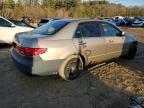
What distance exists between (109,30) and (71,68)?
185cm

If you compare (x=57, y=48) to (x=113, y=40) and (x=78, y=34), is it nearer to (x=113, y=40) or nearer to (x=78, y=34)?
(x=78, y=34)

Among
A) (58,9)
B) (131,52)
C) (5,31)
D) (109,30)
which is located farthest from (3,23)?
(58,9)

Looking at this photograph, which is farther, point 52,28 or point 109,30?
point 109,30

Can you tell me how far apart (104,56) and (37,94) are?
2.56 meters

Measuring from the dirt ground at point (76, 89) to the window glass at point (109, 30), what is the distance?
1.01m

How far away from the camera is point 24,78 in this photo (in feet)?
21.8

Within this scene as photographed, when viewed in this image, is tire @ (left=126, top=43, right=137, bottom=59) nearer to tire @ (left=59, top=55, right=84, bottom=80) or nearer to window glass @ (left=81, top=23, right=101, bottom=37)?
window glass @ (left=81, top=23, right=101, bottom=37)

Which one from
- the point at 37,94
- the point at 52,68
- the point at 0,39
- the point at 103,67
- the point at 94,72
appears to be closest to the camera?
the point at 37,94

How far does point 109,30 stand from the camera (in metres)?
7.55

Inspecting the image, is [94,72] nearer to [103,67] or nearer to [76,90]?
[103,67]

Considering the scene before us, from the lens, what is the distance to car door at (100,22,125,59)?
7.37m

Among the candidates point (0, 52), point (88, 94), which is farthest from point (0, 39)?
point (88, 94)

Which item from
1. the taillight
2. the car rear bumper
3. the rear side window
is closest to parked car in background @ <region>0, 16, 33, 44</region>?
the rear side window

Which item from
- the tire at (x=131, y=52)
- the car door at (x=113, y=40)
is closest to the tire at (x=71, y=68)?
the car door at (x=113, y=40)
